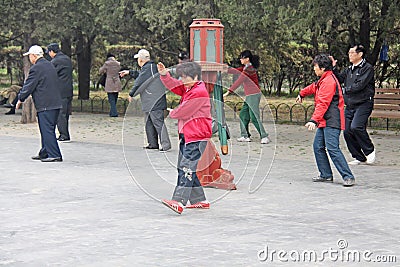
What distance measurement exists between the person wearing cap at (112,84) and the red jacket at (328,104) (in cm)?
1327

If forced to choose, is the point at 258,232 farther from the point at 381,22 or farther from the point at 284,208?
the point at 381,22

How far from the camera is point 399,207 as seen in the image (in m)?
9.97

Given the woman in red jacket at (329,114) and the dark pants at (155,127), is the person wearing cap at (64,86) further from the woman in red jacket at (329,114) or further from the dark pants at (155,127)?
the woman in red jacket at (329,114)

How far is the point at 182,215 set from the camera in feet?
31.2

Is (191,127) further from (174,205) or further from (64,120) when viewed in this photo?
(64,120)

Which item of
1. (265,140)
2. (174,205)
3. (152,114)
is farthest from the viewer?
(265,140)

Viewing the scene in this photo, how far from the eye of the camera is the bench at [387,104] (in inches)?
748

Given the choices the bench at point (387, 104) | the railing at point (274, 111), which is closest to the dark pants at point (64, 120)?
the railing at point (274, 111)

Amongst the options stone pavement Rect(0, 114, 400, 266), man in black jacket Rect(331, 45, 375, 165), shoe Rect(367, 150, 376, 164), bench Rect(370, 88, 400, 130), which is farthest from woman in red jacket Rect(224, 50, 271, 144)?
bench Rect(370, 88, 400, 130)

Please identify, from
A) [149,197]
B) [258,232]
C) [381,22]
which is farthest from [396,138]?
[258,232]

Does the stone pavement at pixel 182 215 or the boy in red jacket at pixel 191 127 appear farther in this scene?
the boy in red jacket at pixel 191 127

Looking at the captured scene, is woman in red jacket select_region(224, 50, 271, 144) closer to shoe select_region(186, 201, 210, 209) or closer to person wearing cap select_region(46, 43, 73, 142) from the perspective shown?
person wearing cap select_region(46, 43, 73, 142)

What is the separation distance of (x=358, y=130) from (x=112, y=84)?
1232 centimetres

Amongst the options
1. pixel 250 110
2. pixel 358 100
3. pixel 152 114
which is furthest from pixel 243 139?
pixel 358 100
